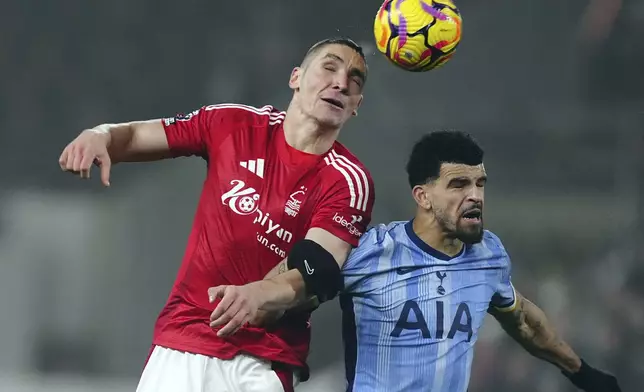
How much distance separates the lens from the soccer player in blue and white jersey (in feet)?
9.59

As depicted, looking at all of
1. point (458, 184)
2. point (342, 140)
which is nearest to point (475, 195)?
point (458, 184)

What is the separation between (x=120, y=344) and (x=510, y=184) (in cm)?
216

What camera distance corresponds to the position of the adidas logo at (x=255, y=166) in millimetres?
2840

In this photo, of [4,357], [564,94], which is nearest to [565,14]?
[564,94]

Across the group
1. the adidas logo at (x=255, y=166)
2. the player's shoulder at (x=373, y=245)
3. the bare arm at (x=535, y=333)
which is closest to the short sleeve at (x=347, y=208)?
the player's shoulder at (x=373, y=245)

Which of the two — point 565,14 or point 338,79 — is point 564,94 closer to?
point 565,14

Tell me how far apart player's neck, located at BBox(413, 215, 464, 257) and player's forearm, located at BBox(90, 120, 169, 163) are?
2.75ft

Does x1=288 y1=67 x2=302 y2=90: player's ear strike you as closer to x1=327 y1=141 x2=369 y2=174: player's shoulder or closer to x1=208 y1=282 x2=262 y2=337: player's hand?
x1=327 y1=141 x2=369 y2=174: player's shoulder

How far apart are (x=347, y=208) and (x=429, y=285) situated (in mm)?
430

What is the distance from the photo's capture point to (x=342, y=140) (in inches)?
192

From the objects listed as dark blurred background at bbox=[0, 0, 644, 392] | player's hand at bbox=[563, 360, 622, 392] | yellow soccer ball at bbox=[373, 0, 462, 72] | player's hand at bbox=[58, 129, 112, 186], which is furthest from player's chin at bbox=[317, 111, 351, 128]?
dark blurred background at bbox=[0, 0, 644, 392]

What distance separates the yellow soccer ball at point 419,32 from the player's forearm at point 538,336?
897 mm

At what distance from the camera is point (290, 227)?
2.78 m

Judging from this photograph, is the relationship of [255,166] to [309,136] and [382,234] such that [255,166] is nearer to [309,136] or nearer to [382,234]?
[309,136]
